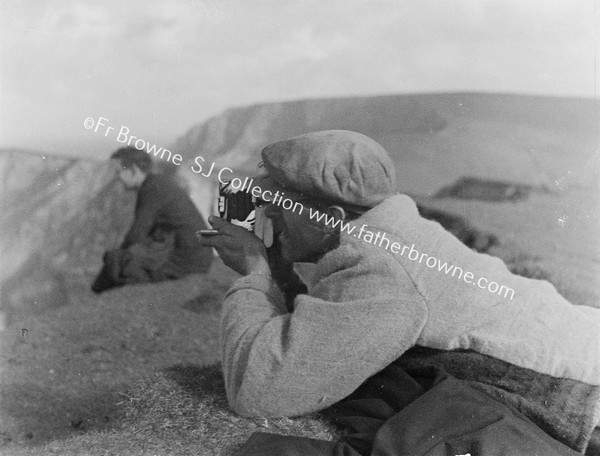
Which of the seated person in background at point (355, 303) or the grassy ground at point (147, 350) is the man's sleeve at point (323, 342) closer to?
the seated person in background at point (355, 303)

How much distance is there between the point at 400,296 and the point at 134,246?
2.65 ft

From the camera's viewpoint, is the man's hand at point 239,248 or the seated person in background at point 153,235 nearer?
the man's hand at point 239,248

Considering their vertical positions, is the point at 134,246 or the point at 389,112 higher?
the point at 389,112

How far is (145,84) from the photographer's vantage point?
1.75 meters

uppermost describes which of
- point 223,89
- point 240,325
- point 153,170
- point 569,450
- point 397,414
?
point 223,89

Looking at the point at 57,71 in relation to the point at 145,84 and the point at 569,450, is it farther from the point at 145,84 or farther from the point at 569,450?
the point at 569,450

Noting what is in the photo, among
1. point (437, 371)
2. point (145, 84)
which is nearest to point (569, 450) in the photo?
point (437, 371)

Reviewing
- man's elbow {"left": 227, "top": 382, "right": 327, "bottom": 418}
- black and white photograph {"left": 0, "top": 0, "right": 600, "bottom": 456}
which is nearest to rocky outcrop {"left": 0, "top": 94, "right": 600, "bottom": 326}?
black and white photograph {"left": 0, "top": 0, "right": 600, "bottom": 456}

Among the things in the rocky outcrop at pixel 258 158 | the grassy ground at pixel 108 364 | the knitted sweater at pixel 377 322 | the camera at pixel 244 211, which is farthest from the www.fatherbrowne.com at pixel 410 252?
the grassy ground at pixel 108 364

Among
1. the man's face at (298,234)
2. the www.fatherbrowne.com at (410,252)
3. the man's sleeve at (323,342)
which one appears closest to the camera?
the man's sleeve at (323,342)

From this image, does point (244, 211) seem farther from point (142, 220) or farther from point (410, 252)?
point (410, 252)

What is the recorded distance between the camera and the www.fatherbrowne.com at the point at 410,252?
1.57 meters

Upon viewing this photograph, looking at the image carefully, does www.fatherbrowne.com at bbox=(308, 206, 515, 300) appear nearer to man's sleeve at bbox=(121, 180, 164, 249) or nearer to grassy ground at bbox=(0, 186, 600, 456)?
grassy ground at bbox=(0, 186, 600, 456)

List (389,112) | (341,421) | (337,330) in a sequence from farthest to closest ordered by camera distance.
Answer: (389,112) < (341,421) < (337,330)
